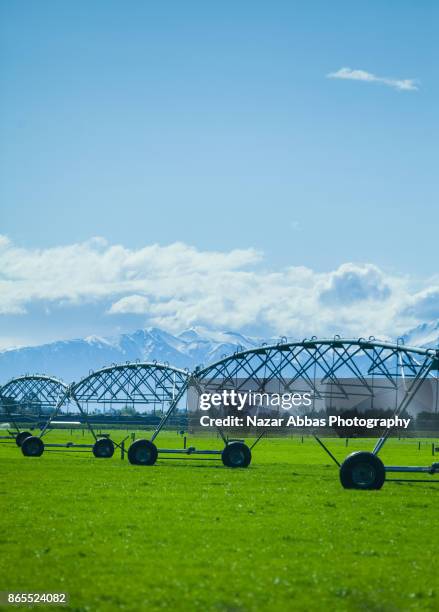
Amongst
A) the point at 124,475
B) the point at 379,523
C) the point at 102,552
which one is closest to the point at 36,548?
the point at 102,552

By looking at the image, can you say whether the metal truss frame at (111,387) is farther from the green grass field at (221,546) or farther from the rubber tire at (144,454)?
the green grass field at (221,546)

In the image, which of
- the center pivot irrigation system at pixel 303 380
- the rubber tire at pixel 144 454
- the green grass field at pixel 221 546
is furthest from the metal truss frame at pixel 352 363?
the rubber tire at pixel 144 454

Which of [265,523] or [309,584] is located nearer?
[309,584]

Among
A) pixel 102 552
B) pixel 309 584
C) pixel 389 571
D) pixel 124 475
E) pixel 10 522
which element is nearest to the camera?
pixel 309 584

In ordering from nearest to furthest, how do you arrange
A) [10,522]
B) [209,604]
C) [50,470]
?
[209,604] < [10,522] < [50,470]

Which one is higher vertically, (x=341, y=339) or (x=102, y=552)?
(x=341, y=339)

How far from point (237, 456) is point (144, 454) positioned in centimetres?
554

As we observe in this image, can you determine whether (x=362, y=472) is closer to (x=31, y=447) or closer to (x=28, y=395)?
(x=31, y=447)

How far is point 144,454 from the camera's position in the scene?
53.1m

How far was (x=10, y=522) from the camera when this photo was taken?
2342 centimetres

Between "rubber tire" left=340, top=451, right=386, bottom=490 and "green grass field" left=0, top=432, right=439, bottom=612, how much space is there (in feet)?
1.80

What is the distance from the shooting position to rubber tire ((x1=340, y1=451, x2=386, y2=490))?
34.7 m

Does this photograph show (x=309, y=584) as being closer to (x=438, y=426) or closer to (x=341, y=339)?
(x=341, y=339)

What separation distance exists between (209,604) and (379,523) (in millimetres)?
11315
